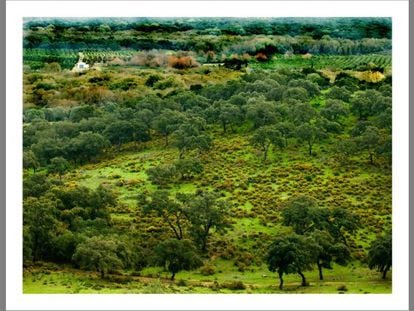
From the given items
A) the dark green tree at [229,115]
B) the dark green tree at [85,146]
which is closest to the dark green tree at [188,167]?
the dark green tree at [229,115]

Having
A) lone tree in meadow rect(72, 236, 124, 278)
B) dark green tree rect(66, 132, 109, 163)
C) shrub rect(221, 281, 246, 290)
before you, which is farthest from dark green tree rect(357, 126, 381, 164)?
lone tree in meadow rect(72, 236, 124, 278)

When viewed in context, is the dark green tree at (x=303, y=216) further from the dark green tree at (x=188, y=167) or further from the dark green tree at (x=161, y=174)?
the dark green tree at (x=161, y=174)

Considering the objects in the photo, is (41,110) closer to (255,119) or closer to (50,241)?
(50,241)

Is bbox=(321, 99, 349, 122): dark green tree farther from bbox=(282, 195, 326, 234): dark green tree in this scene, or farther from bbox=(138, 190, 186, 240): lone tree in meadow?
bbox=(138, 190, 186, 240): lone tree in meadow

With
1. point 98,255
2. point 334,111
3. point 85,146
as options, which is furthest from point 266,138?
point 98,255

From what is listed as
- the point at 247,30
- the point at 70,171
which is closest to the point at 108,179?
the point at 70,171
